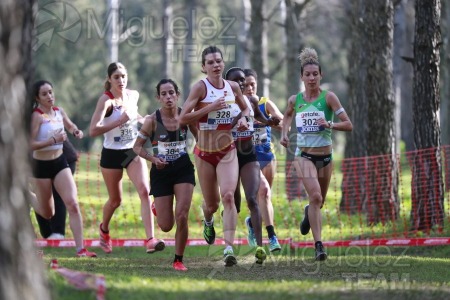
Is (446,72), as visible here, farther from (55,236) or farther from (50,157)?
(50,157)

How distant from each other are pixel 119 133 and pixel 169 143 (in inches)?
72.9

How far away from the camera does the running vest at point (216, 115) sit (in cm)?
1126

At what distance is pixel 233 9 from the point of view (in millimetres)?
68750

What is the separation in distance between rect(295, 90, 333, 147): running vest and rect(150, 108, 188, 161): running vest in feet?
5.38

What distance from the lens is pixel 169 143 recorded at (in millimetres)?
11383

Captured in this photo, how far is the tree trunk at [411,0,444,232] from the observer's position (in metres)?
15.1

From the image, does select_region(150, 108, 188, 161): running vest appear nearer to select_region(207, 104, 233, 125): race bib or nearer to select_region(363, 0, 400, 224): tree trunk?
select_region(207, 104, 233, 125): race bib

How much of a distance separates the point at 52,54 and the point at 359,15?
41.5 m

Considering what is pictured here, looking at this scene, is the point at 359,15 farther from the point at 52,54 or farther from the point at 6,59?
the point at 52,54

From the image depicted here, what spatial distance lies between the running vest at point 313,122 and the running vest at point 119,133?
2.31 meters

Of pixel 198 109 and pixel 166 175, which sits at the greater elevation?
pixel 198 109

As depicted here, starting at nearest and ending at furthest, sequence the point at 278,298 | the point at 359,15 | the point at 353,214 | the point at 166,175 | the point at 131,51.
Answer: the point at 278,298 < the point at 166,175 < the point at 359,15 < the point at 353,214 < the point at 131,51

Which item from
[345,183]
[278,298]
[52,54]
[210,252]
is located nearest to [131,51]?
[52,54]

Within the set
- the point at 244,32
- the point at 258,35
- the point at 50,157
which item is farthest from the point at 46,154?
the point at 244,32
